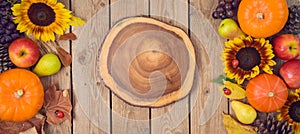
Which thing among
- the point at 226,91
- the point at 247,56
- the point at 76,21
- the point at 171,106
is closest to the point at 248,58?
the point at 247,56

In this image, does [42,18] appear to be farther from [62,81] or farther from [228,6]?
[228,6]

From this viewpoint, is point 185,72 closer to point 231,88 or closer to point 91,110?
point 231,88

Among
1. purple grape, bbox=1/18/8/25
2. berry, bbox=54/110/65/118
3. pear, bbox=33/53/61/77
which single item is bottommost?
berry, bbox=54/110/65/118

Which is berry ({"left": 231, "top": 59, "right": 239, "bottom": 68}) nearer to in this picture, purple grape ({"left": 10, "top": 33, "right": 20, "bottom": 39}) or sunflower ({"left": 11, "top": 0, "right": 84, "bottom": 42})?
sunflower ({"left": 11, "top": 0, "right": 84, "bottom": 42})

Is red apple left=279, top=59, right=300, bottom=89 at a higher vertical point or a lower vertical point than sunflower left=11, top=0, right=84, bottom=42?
lower

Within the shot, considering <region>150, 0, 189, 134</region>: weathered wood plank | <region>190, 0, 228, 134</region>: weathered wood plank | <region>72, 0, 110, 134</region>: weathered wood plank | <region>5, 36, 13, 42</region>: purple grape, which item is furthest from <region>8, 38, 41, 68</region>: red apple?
<region>190, 0, 228, 134</region>: weathered wood plank

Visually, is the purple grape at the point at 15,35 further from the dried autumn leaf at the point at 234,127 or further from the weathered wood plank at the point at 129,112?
the dried autumn leaf at the point at 234,127

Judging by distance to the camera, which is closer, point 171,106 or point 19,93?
point 19,93

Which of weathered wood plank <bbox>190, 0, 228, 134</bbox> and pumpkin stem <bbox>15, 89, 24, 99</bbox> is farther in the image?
weathered wood plank <bbox>190, 0, 228, 134</bbox>
